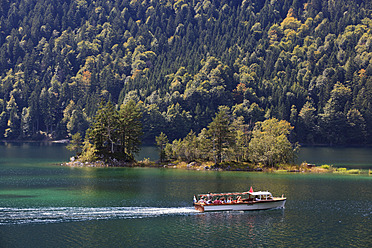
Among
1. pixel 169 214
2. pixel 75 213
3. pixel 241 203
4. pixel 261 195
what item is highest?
pixel 261 195

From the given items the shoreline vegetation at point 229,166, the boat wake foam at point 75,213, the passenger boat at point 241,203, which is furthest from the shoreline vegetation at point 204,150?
the boat wake foam at point 75,213

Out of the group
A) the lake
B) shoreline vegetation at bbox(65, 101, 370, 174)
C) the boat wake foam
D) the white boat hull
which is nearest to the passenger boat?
the white boat hull

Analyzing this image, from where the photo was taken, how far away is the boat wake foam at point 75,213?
8225 cm

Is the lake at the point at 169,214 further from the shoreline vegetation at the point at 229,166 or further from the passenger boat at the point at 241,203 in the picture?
the shoreline vegetation at the point at 229,166

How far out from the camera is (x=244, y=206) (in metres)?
94.3

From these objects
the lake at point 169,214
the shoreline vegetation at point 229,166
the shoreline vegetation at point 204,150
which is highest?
the shoreline vegetation at point 204,150

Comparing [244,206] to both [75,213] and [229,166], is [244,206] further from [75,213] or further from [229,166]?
[229,166]

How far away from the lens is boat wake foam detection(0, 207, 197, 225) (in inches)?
3238

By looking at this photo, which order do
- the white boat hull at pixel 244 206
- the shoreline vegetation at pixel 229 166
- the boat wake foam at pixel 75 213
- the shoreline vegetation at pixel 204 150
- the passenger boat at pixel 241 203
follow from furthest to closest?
the shoreline vegetation at pixel 204 150 < the shoreline vegetation at pixel 229 166 < the passenger boat at pixel 241 203 < the white boat hull at pixel 244 206 < the boat wake foam at pixel 75 213

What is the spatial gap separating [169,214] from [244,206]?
15.5 meters

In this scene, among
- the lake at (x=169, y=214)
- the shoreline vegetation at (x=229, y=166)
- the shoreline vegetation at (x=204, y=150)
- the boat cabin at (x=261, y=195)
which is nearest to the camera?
the lake at (x=169, y=214)

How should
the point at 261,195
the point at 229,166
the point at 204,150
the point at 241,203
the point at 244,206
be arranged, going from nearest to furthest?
the point at 241,203 < the point at 244,206 < the point at 261,195 < the point at 229,166 < the point at 204,150

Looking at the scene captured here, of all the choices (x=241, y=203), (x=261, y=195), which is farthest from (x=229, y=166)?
(x=241, y=203)

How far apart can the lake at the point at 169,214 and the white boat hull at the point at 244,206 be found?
147 cm
